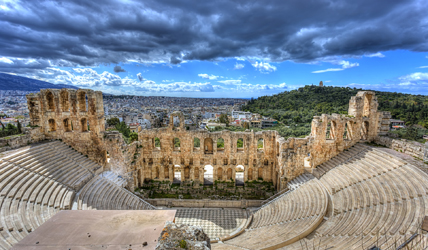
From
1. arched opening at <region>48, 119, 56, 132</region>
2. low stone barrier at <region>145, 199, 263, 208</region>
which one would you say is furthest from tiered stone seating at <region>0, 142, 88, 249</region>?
low stone barrier at <region>145, 199, 263, 208</region>

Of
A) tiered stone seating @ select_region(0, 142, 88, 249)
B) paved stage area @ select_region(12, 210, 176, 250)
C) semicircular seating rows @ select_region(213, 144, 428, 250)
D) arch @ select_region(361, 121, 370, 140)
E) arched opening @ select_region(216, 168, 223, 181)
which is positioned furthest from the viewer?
arched opening @ select_region(216, 168, 223, 181)

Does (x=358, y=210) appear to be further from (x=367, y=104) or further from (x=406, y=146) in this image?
(x=367, y=104)

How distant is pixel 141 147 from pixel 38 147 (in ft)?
32.6

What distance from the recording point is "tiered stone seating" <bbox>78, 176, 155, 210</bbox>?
17781 mm

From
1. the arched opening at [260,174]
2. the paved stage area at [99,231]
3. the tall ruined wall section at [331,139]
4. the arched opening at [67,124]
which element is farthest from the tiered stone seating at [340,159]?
the arched opening at [67,124]

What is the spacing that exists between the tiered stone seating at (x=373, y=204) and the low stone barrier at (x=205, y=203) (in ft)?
26.7

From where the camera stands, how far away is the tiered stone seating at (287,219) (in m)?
15.6

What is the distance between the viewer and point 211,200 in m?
24.0

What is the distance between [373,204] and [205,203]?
1520 centimetres

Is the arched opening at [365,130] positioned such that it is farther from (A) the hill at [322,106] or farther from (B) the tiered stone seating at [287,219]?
(A) the hill at [322,106]

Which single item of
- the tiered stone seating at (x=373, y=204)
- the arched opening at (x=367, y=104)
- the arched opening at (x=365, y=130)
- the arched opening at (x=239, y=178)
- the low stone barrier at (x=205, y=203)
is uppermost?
the arched opening at (x=367, y=104)

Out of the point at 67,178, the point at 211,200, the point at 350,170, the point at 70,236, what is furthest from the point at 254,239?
the point at 67,178

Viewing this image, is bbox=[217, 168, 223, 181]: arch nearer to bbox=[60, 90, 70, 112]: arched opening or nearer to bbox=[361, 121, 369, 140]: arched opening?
bbox=[361, 121, 369, 140]: arched opening

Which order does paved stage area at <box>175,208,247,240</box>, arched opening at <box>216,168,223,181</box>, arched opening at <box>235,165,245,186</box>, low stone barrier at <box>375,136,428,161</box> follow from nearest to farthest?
low stone barrier at <box>375,136,428,161</box>
paved stage area at <box>175,208,247,240</box>
arched opening at <box>235,165,245,186</box>
arched opening at <box>216,168,223,181</box>
